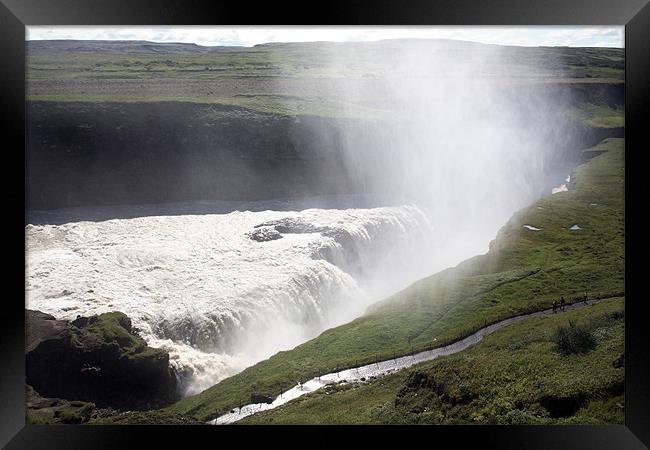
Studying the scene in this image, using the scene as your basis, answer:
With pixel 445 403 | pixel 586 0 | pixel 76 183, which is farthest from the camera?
pixel 76 183

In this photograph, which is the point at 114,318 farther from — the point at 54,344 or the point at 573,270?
the point at 573,270

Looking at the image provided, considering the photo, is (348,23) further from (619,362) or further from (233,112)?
(233,112)

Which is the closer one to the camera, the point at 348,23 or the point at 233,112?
the point at 348,23

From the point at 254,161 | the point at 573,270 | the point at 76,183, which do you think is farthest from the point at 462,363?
the point at 76,183

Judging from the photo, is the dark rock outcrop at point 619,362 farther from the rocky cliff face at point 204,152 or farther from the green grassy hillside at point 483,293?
the rocky cliff face at point 204,152

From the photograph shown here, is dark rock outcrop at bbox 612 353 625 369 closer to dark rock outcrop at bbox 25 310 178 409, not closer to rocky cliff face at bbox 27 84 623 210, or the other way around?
rocky cliff face at bbox 27 84 623 210

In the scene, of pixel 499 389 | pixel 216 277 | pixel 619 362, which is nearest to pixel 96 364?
pixel 216 277

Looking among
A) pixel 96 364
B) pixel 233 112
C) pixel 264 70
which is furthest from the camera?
pixel 233 112
